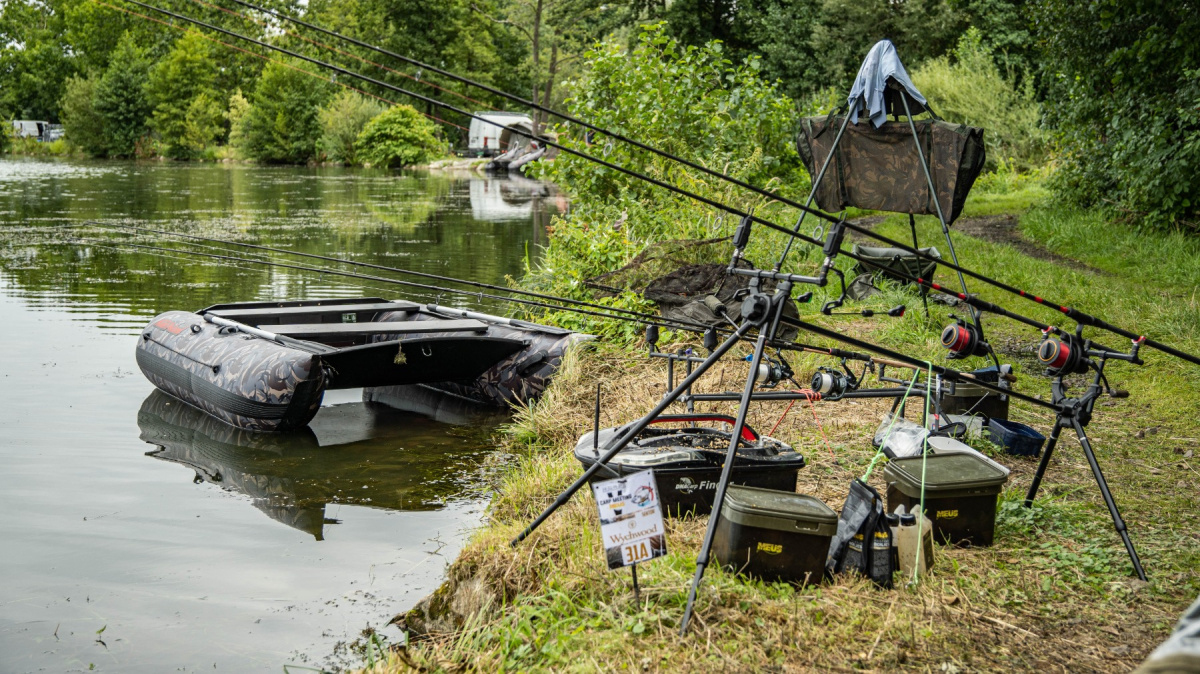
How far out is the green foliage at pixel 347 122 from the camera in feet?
176

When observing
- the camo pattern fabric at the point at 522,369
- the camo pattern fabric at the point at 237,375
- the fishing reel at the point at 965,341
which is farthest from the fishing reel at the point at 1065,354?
the camo pattern fabric at the point at 237,375

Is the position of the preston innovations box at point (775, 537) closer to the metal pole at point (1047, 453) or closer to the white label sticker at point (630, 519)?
the white label sticker at point (630, 519)

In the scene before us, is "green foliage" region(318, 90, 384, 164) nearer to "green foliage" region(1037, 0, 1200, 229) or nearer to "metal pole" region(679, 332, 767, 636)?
"green foliage" region(1037, 0, 1200, 229)

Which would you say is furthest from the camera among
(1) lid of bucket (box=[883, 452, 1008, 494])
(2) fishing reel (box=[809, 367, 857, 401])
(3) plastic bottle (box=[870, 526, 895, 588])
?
(2) fishing reel (box=[809, 367, 857, 401])

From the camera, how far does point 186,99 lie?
6397 cm

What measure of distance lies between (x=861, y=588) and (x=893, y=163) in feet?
21.0

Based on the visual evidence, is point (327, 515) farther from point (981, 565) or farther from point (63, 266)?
point (63, 266)

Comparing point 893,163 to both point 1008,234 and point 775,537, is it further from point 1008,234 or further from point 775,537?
point 1008,234

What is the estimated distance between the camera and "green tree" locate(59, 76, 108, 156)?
6334 cm

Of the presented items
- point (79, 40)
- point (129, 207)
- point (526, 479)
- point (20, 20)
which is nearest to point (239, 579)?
point (526, 479)

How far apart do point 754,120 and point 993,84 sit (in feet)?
44.2

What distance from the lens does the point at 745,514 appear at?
376cm

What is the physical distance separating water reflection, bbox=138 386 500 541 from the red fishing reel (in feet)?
12.3

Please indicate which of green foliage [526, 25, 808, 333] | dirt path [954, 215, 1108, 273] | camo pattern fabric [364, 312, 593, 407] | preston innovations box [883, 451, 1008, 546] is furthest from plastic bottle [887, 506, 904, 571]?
dirt path [954, 215, 1108, 273]
